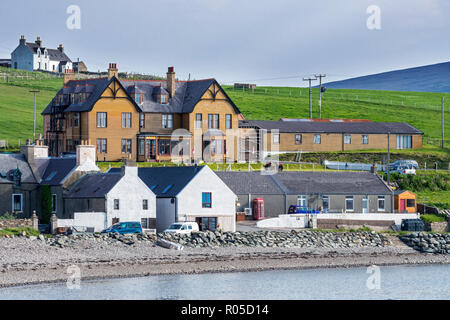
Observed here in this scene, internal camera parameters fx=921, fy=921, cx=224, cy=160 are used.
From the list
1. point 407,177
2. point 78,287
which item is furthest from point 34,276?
point 407,177

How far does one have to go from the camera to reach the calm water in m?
45.5

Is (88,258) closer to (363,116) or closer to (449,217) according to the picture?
(449,217)

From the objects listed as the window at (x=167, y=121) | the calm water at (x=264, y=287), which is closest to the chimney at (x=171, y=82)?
the window at (x=167, y=121)

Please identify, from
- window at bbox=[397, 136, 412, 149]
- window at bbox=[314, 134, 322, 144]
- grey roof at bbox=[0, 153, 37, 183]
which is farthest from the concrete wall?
window at bbox=[397, 136, 412, 149]

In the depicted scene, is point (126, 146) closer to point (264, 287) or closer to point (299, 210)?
point (299, 210)

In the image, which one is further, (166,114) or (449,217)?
(166,114)

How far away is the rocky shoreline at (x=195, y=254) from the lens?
1944 inches

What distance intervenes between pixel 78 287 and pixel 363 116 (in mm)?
91528

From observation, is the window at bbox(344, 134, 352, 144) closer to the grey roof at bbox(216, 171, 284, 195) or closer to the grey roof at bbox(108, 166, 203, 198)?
the grey roof at bbox(216, 171, 284, 195)

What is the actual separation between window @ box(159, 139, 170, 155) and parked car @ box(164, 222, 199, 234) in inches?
932

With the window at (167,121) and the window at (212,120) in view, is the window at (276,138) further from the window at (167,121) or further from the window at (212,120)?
the window at (167,121)

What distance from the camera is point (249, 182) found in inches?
2763

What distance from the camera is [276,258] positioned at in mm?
57312
